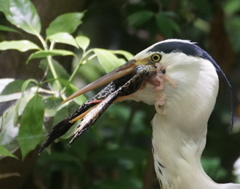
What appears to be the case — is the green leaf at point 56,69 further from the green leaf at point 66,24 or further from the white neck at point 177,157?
the white neck at point 177,157

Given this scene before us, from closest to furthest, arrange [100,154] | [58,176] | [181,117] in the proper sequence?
[181,117], [100,154], [58,176]

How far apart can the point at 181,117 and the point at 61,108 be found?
17.2 inches

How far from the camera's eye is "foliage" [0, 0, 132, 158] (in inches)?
78.0

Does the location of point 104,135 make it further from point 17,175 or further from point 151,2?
point 17,175

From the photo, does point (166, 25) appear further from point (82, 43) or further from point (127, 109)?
point (127, 109)

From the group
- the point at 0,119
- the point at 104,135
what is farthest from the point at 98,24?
the point at 0,119

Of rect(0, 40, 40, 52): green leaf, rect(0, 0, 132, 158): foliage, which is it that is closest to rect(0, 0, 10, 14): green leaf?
rect(0, 0, 132, 158): foliage

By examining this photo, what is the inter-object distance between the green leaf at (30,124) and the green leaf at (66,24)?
30cm

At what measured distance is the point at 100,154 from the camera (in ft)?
10.7

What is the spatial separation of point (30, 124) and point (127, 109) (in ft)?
7.92

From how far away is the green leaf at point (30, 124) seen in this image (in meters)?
1.97

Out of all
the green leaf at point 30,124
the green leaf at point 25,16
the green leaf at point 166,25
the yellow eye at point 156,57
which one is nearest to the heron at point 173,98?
the yellow eye at point 156,57

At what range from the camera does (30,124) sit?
1985 mm

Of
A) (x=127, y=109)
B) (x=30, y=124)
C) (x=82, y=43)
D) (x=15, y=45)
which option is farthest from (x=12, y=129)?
(x=127, y=109)
